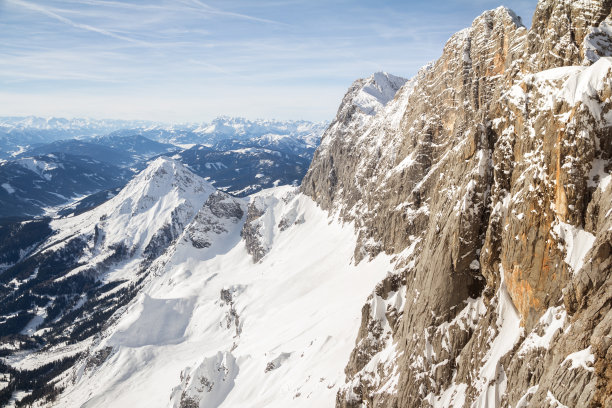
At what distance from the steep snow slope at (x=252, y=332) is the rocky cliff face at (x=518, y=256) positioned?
2272 cm

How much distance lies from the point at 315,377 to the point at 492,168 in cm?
5187

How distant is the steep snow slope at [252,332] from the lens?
3071 inches

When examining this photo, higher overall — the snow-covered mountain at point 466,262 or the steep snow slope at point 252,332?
the snow-covered mountain at point 466,262

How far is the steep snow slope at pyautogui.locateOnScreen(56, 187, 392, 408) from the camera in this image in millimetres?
78000

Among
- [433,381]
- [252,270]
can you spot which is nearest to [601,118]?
[433,381]

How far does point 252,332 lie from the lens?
4624 inches

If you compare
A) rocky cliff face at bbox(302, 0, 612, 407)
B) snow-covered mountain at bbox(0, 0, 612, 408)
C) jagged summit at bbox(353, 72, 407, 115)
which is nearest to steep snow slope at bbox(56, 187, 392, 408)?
snow-covered mountain at bbox(0, 0, 612, 408)

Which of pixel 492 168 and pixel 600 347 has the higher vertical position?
pixel 492 168

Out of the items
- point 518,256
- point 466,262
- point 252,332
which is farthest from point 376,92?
point 518,256

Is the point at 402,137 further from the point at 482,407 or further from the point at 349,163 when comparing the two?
the point at 482,407

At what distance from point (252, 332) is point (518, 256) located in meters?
101

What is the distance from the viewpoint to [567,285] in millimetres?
25578

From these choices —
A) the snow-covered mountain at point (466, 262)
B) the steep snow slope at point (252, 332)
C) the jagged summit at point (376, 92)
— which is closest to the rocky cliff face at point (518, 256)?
the snow-covered mountain at point (466, 262)

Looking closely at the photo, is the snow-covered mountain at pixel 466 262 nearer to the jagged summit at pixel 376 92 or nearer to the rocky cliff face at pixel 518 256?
the rocky cliff face at pixel 518 256
